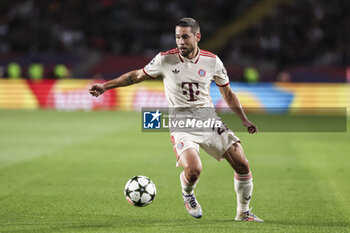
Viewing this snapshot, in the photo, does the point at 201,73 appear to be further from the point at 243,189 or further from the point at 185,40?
the point at 243,189

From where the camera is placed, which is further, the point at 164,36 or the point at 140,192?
the point at 164,36

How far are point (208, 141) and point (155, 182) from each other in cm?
295

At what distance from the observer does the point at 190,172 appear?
632 centimetres

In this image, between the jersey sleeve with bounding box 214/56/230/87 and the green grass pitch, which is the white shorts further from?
the green grass pitch

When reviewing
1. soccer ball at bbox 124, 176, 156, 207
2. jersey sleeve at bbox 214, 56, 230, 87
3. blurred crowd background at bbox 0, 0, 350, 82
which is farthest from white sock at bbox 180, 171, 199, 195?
blurred crowd background at bbox 0, 0, 350, 82

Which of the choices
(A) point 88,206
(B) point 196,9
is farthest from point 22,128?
(B) point 196,9

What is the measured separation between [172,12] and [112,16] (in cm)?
321

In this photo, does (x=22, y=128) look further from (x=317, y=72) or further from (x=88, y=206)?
(x=317, y=72)

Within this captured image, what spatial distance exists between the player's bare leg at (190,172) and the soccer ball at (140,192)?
0.43 metres

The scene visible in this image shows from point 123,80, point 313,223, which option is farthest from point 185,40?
point 313,223

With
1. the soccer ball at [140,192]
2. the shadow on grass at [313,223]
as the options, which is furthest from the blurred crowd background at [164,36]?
the shadow on grass at [313,223]

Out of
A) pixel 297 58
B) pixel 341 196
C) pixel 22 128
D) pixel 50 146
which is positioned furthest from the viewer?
pixel 297 58

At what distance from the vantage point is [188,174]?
636 cm

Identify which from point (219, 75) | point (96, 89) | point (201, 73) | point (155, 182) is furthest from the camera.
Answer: point (155, 182)
